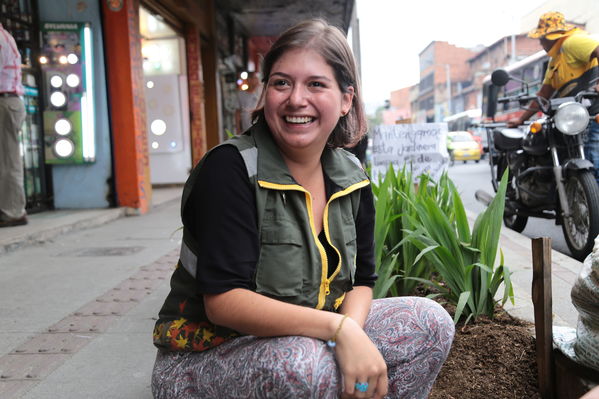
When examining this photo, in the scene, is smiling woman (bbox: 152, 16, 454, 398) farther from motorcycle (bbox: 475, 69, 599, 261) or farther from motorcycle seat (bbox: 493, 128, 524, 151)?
motorcycle seat (bbox: 493, 128, 524, 151)

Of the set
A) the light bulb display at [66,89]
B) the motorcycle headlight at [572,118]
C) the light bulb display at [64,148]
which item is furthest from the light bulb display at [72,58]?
the motorcycle headlight at [572,118]

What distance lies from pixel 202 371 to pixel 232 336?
116 mm

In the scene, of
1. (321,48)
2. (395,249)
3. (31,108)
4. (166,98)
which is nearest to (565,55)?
(395,249)

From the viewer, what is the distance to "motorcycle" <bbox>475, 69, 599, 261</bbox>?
12.4 feet

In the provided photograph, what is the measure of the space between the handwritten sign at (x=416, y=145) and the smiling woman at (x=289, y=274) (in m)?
3.22

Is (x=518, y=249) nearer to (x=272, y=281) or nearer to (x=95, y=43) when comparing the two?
(x=272, y=281)

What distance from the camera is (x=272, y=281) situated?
135cm

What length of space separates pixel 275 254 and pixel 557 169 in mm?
3280

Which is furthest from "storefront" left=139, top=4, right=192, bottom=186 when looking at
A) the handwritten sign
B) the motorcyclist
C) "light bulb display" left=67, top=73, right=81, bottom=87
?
the motorcyclist

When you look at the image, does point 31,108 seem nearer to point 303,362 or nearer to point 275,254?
point 275,254

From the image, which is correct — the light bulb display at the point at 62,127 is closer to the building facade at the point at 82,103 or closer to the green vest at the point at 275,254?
the building facade at the point at 82,103

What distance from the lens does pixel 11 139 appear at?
5004 mm

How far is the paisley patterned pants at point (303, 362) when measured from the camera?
1.23 m

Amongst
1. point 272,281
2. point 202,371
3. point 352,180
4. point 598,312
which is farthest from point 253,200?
point 598,312
